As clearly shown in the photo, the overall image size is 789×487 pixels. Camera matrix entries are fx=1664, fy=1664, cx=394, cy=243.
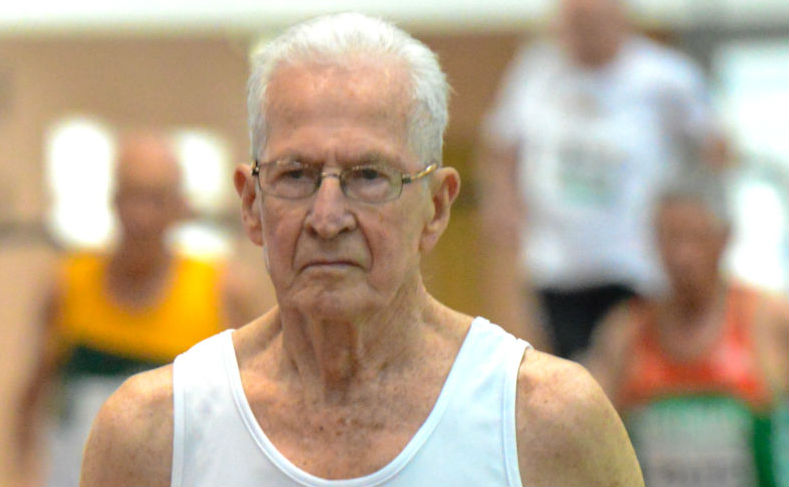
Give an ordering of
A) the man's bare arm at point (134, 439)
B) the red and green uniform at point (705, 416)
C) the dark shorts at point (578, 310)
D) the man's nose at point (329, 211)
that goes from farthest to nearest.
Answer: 1. the dark shorts at point (578, 310)
2. the red and green uniform at point (705, 416)
3. the man's bare arm at point (134, 439)
4. the man's nose at point (329, 211)

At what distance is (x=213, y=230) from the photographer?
29.0 ft

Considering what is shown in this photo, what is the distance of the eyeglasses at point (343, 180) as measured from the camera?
2.71 m

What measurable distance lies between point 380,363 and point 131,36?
6387mm

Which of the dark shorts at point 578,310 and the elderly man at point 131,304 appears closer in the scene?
the elderly man at point 131,304

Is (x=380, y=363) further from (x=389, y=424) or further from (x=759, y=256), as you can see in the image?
(x=759, y=256)

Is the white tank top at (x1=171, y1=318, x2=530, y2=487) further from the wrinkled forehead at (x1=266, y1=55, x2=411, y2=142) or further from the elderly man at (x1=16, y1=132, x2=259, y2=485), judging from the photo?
the elderly man at (x1=16, y1=132, x2=259, y2=485)

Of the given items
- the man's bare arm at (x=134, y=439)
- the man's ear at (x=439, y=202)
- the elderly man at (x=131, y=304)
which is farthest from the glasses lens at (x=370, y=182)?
the elderly man at (x=131, y=304)

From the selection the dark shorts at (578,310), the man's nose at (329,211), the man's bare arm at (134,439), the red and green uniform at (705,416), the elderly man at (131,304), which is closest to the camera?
the man's nose at (329,211)

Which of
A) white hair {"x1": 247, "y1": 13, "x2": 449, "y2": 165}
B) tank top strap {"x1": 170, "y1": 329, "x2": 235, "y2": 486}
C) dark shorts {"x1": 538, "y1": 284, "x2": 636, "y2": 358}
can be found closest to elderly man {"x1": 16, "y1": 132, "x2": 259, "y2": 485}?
dark shorts {"x1": 538, "y1": 284, "x2": 636, "y2": 358}

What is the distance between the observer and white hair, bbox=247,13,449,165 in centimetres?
274

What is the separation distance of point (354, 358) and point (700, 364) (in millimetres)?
2520

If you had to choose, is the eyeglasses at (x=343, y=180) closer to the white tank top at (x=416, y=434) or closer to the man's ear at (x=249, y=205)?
the man's ear at (x=249, y=205)

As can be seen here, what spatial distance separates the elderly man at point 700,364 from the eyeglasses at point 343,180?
260 centimetres

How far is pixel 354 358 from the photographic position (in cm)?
288
